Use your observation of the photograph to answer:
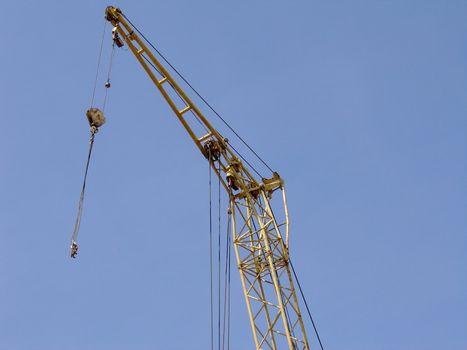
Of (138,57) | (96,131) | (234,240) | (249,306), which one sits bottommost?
(249,306)

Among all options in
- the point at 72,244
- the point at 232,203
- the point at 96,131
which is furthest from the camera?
the point at 232,203

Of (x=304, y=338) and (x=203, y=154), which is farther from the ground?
(x=203, y=154)

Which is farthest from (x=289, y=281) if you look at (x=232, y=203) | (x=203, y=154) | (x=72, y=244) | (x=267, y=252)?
(x=72, y=244)

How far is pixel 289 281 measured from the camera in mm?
31031

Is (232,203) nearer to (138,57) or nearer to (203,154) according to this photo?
(203,154)

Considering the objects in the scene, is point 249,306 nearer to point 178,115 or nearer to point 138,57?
point 178,115

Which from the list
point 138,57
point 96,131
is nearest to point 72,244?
point 96,131

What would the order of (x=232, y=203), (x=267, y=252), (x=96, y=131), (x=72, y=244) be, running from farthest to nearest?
(x=232, y=203) < (x=267, y=252) < (x=96, y=131) < (x=72, y=244)

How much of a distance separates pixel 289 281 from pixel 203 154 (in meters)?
6.74

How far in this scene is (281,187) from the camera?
34.2m

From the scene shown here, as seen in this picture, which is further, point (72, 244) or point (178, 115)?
point (178, 115)

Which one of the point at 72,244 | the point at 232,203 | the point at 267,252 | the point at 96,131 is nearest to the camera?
the point at 72,244

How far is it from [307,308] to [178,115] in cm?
986

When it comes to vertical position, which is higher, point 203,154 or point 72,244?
point 203,154
